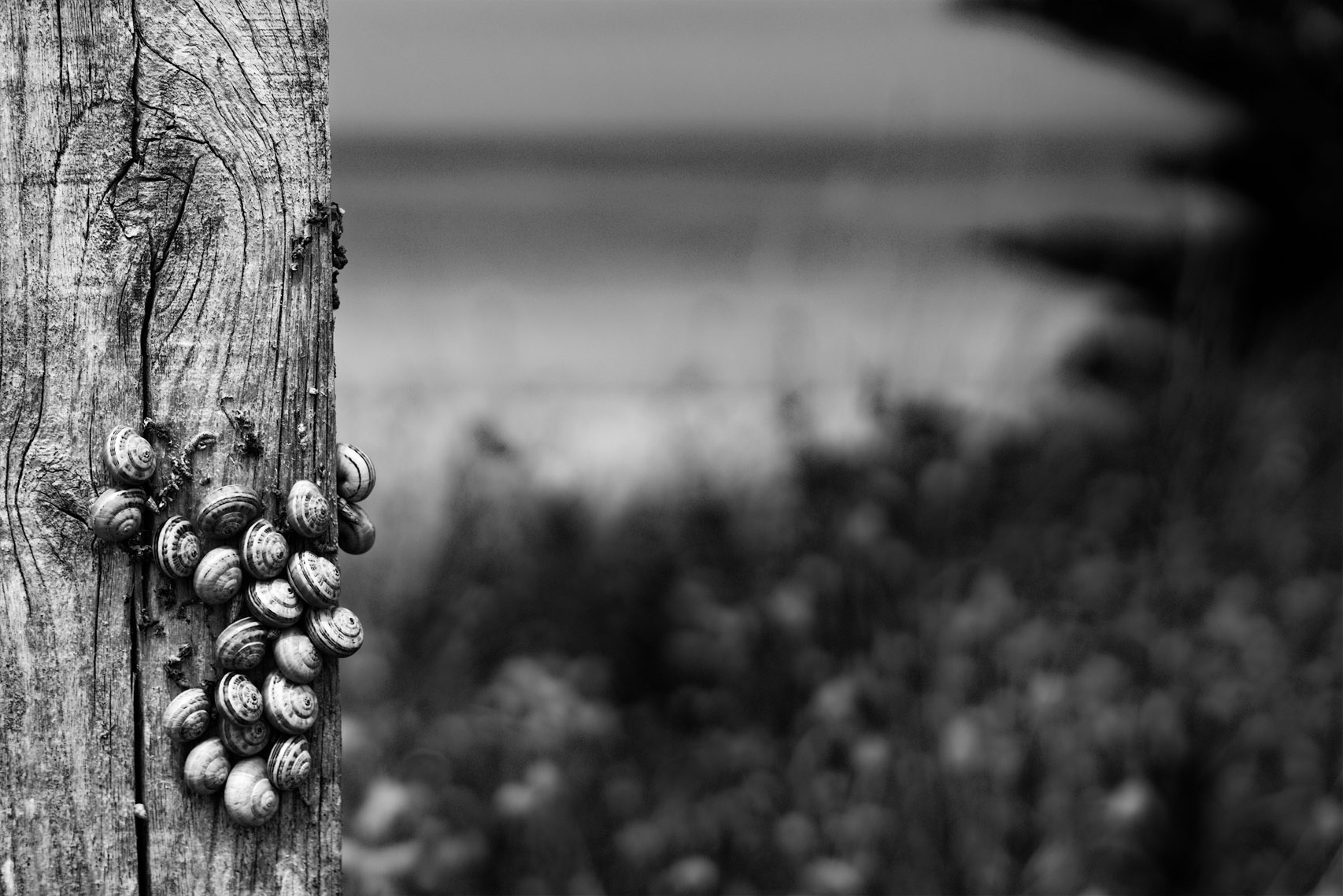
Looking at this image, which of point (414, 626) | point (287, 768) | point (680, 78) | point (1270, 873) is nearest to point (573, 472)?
point (414, 626)

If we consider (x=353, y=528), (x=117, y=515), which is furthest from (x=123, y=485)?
(x=353, y=528)

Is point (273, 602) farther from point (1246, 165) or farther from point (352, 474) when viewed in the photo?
point (1246, 165)

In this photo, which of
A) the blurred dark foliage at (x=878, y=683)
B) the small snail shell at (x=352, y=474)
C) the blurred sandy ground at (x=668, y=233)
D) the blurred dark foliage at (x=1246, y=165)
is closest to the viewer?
the small snail shell at (x=352, y=474)

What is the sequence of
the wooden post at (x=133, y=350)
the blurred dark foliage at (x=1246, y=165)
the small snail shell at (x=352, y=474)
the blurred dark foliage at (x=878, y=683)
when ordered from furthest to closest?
1. the blurred dark foliage at (x=1246, y=165)
2. the blurred dark foliage at (x=878, y=683)
3. the small snail shell at (x=352, y=474)
4. the wooden post at (x=133, y=350)

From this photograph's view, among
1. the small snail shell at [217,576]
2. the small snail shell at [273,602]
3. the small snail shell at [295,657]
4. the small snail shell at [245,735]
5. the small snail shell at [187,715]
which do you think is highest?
the small snail shell at [217,576]

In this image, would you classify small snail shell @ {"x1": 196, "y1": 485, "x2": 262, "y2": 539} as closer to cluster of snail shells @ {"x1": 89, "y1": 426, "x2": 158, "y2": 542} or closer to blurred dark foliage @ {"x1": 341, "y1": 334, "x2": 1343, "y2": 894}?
cluster of snail shells @ {"x1": 89, "y1": 426, "x2": 158, "y2": 542}

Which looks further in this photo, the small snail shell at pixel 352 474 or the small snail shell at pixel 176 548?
the small snail shell at pixel 352 474

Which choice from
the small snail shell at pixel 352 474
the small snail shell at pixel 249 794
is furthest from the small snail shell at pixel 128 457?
the small snail shell at pixel 249 794

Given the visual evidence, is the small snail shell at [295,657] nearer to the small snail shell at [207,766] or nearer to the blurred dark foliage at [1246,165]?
the small snail shell at [207,766]

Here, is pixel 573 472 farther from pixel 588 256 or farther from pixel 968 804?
pixel 968 804
